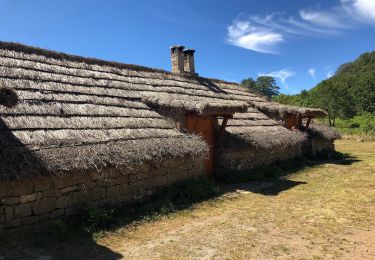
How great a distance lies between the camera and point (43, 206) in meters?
6.77

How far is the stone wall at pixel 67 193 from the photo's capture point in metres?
6.39

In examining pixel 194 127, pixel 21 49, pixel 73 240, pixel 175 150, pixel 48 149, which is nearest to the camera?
pixel 73 240

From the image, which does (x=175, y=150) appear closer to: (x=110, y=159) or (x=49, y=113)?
(x=110, y=159)

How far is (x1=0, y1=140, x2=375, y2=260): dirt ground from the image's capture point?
594cm

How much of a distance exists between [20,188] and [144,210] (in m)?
2.73

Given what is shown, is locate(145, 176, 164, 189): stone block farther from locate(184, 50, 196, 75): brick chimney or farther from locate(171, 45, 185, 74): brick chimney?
locate(184, 50, 196, 75): brick chimney

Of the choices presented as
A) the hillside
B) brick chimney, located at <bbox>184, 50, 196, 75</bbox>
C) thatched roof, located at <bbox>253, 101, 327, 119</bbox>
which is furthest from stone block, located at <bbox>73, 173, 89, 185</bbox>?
the hillside

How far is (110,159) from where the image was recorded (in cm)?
745

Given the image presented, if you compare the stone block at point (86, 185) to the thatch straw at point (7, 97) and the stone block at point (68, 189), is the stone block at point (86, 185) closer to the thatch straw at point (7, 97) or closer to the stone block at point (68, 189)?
the stone block at point (68, 189)

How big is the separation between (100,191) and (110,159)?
2.56 ft

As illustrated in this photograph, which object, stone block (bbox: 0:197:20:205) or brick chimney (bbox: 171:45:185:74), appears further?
brick chimney (bbox: 171:45:185:74)

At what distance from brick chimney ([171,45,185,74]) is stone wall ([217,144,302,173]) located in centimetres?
516

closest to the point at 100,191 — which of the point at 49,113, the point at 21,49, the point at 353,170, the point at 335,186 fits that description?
the point at 49,113

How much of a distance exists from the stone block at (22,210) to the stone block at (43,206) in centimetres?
10
